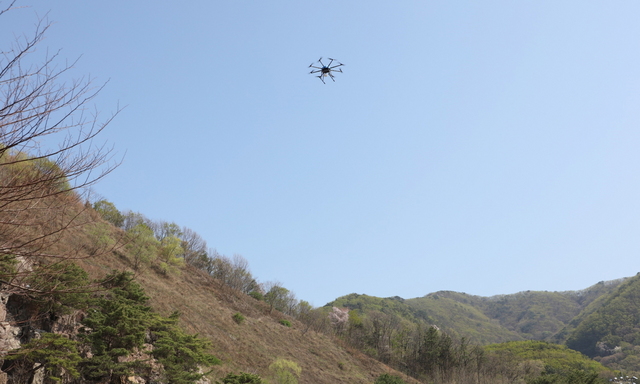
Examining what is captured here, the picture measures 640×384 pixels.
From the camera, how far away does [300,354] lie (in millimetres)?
31312

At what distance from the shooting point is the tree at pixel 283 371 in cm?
2081

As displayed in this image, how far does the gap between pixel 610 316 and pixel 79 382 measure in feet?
317

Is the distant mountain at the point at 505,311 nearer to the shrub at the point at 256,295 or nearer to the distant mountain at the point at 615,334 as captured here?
the distant mountain at the point at 615,334

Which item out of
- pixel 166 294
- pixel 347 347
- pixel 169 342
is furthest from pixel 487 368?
pixel 169 342

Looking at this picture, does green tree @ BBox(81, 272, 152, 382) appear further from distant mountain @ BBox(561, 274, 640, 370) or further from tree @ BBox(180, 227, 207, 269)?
distant mountain @ BBox(561, 274, 640, 370)

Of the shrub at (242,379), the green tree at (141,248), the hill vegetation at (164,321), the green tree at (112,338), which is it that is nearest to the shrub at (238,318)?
the hill vegetation at (164,321)

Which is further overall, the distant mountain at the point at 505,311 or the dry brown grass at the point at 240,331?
the distant mountain at the point at 505,311

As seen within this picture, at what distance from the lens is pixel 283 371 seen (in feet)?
70.9

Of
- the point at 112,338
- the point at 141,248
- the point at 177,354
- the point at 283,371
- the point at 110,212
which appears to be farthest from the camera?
the point at 110,212

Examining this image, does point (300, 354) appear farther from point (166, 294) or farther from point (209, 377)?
point (209, 377)

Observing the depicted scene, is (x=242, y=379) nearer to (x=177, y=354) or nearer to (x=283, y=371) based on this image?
(x=177, y=354)

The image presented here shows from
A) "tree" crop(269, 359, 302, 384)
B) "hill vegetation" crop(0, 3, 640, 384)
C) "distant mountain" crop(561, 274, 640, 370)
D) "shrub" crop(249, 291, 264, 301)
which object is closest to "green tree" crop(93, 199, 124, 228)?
"hill vegetation" crop(0, 3, 640, 384)

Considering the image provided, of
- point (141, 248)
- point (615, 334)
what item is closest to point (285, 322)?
point (141, 248)

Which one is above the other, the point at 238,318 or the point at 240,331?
the point at 238,318
